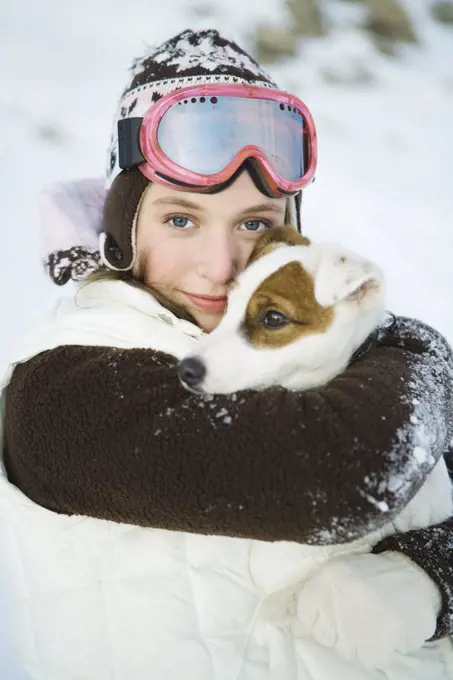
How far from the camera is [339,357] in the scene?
3.44 ft

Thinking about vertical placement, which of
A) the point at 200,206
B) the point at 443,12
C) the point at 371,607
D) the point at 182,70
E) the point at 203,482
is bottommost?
the point at 371,607

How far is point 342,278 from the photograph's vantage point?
3.34ft

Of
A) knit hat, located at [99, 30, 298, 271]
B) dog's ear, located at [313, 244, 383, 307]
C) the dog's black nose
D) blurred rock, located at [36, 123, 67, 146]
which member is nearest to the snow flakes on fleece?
dog's ear, located at [313, 244, 383, 307]

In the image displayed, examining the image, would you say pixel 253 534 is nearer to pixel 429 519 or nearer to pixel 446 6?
pixel 429 519

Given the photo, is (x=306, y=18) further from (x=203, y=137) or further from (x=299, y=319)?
(x=299, y=319)

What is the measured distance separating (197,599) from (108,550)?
0.16 meters

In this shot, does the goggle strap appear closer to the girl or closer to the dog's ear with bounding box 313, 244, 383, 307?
the girl

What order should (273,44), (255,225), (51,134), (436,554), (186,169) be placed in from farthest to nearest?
(273,44), (51,134), (255,225), (186,169), (436,554)

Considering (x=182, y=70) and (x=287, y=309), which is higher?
(x=182, y=70)

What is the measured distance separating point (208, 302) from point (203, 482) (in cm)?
51

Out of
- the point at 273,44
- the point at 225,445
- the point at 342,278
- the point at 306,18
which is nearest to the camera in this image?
the point at 225,445

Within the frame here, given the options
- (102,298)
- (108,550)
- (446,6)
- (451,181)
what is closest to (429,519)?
(108,550)

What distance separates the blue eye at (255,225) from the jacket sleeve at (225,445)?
1.53 ft

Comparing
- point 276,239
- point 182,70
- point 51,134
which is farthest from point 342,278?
point 51,134
